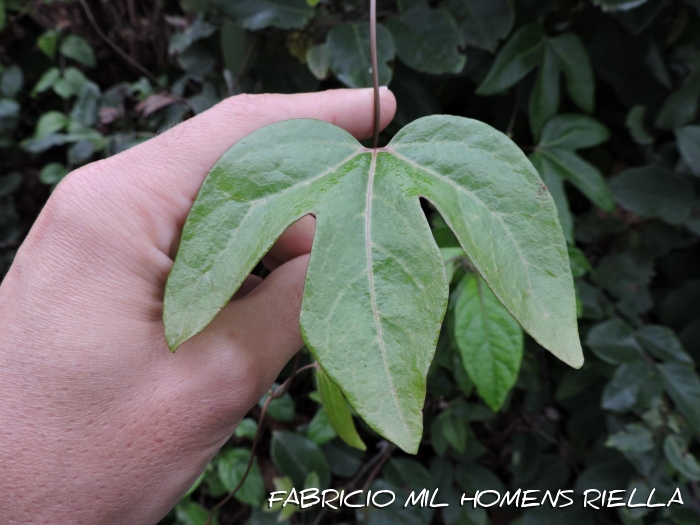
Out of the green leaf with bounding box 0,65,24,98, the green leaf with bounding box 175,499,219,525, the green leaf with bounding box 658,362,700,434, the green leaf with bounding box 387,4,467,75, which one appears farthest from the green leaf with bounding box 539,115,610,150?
the green leaf with bounding box 0,65,24,98

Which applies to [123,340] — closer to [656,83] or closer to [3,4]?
[656,83]

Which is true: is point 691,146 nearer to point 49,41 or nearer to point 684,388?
point 684,388

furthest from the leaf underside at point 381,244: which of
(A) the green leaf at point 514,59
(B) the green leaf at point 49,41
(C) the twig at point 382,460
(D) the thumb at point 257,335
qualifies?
(B) the green leaf at point 49,41

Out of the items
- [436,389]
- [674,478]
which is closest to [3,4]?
[436,389]

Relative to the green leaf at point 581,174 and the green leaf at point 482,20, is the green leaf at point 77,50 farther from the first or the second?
the green leaf at point 581,174

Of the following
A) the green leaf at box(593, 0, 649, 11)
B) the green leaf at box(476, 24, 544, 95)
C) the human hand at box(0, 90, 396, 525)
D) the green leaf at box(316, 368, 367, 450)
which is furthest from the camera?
the green leaf at box(476, 24, 544, 95)

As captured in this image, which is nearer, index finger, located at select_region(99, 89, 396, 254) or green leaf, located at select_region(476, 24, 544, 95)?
index finger, located at select_region(99, 89, 396, 254)

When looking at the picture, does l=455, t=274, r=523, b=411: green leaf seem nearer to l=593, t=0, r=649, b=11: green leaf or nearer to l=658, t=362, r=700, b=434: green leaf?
l=658, t=362, r=700, b=434: green leaf
